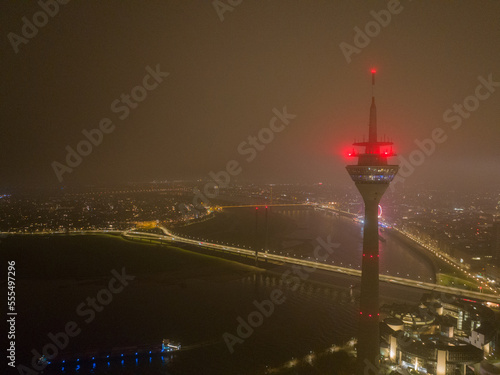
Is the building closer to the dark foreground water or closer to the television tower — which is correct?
the television tower

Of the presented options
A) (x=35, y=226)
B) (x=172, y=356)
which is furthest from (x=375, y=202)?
(x=35, y=226)

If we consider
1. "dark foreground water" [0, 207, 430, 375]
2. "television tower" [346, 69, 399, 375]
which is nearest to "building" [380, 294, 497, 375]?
"television tower" [346, 69, 399, 375]

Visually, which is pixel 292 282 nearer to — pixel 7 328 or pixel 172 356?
pixel 172 356

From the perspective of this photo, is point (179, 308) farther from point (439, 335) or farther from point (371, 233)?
point (439, 335)

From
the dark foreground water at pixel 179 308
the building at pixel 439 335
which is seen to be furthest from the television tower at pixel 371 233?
the dark foreground water at pixel 179 308

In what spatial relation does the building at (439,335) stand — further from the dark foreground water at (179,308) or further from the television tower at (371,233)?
the dark foreground water at (179,308)

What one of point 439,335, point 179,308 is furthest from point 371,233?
point 179,308
